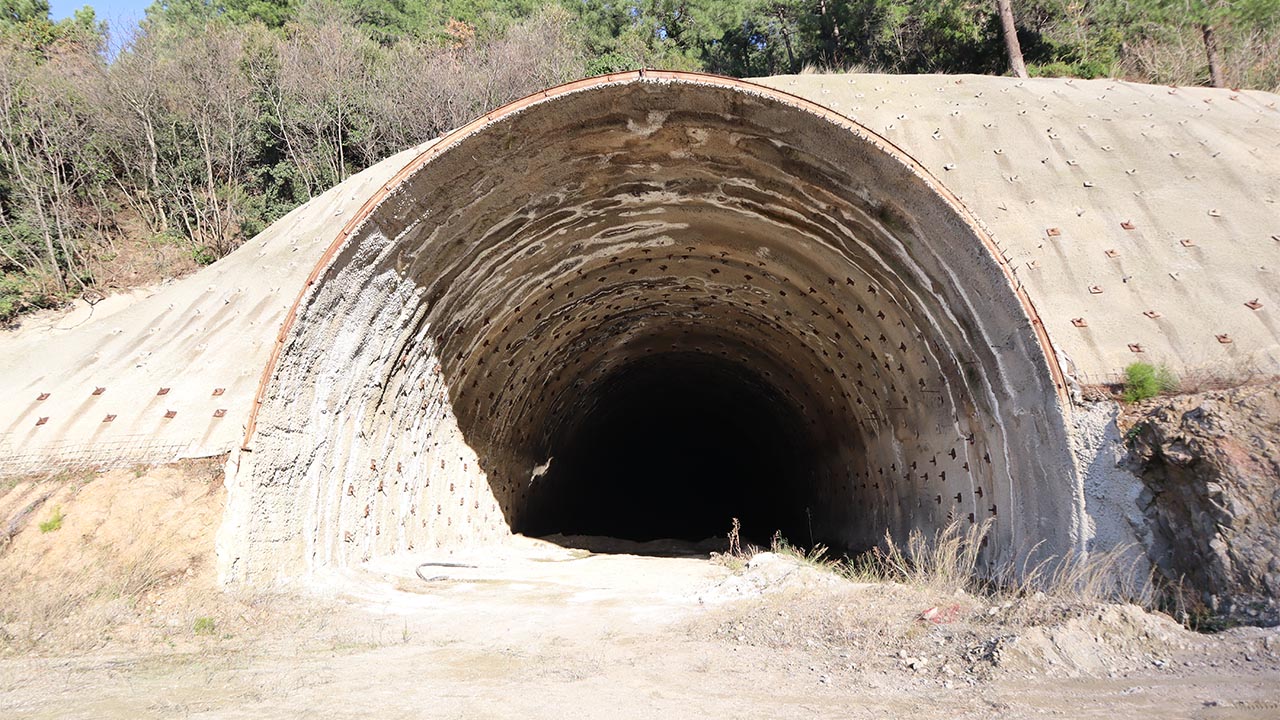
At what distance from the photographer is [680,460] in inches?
953

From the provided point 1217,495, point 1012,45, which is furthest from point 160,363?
point 1012,45

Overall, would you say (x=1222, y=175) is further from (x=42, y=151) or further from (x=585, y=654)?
(x=42, y=151)

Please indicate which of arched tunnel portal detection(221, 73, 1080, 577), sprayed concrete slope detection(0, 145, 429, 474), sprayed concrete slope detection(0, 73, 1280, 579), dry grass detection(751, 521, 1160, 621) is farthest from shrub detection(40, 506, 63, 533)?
dry grass detection(751, 521, 1160, 621)

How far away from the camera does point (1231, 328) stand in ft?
30.7

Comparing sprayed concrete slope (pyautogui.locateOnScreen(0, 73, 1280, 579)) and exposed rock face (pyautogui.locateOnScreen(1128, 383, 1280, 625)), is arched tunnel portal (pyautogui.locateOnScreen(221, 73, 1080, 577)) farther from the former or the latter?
exposed rock face (pyautogui.locateOnScreen(1128, 383, 1280, 625))

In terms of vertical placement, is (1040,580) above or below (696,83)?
below

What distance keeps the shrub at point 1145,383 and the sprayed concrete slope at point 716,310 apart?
77cm

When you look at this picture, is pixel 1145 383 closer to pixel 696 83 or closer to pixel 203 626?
pixel 696 83

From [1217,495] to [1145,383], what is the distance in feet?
6.04

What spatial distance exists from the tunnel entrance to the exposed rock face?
861 centimetres

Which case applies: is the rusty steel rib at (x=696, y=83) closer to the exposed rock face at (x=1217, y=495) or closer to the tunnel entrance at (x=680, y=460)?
the exposed rock face at (x=1217, y=495)

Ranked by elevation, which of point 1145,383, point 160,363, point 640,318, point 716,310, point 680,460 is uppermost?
point 716,310

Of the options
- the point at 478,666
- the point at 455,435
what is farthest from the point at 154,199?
the point at 478,666

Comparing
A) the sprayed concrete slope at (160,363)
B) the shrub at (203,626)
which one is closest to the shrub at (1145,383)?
the shrub at (203,626)
